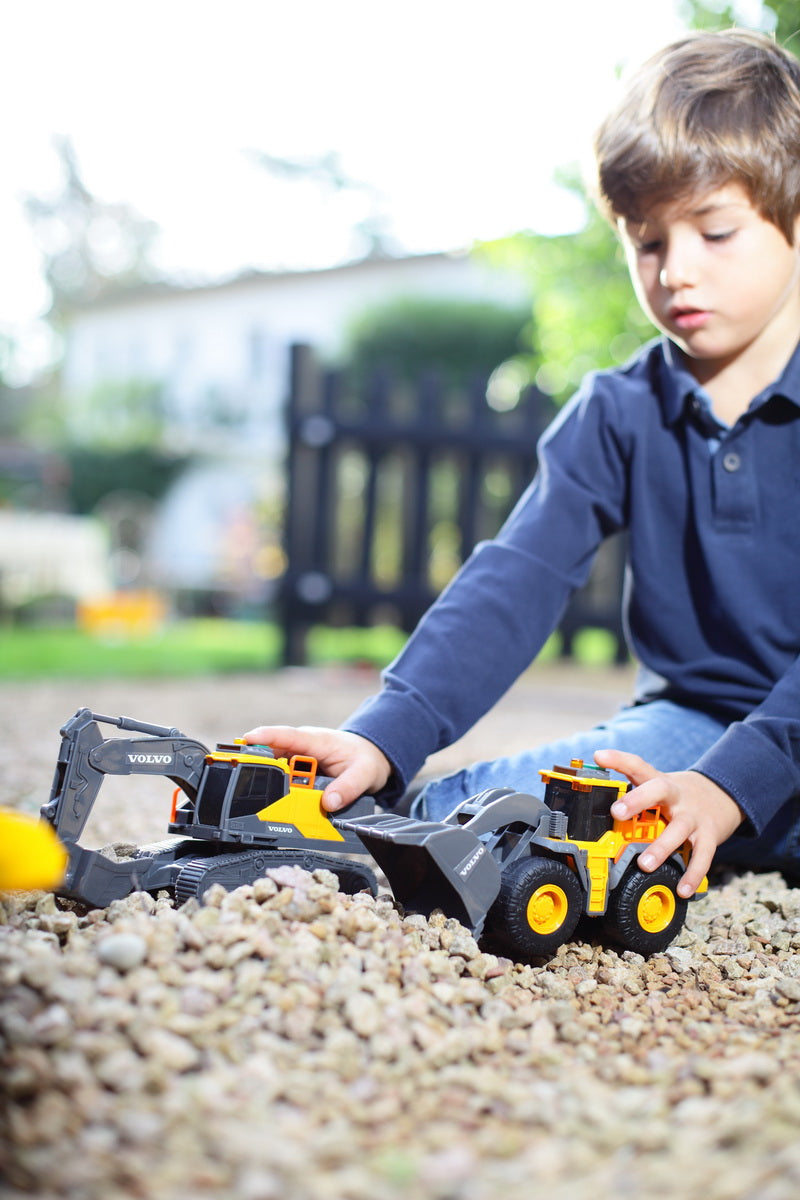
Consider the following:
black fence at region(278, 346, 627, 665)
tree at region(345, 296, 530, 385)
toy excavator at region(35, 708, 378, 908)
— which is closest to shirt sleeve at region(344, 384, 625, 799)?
toy excavator at region(35, 708, 378, 908)

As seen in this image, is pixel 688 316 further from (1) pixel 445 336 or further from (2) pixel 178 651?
(1) pixel 445 336

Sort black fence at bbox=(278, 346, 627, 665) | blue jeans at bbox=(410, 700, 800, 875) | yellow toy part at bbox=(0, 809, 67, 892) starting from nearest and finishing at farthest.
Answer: yellow toy part at bbox=(0, 809, 67, 892) < blue jeans at bbox=(410, 700, 800, 875) < black fence at bbox=(278, 346, 627, 665)

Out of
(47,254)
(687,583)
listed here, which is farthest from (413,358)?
(47,254)

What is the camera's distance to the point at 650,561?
7.59 ft

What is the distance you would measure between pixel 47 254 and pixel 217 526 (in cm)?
1843

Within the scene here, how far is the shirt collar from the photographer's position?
2141 mm

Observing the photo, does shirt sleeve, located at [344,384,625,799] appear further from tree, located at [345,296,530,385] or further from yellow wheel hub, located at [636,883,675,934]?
tree, located at [345,296,530,385]

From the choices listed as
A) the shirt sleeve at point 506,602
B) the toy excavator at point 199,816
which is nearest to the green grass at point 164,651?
the shirt sleeve at point 506,602

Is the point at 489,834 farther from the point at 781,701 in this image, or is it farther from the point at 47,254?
the point at 47,254

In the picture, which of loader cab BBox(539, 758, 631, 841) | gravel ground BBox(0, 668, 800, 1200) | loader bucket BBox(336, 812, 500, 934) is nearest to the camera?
gravel ground BBox(0, 668, 800, 1200)

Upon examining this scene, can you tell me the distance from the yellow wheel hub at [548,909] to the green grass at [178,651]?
4.29 m

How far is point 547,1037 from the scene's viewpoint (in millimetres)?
1289

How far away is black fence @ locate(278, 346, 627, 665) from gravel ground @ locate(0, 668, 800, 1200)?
5.02 metres

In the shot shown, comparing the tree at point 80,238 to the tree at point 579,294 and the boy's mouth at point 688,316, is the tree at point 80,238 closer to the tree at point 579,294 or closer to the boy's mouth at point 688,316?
the tree at point 579,294
